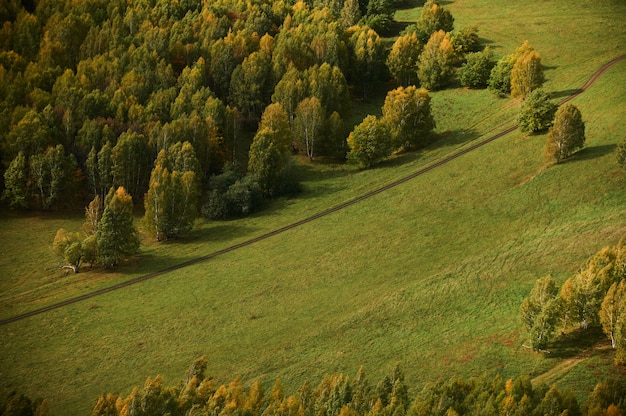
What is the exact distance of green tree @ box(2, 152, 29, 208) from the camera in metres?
123

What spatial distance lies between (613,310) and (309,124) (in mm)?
77847

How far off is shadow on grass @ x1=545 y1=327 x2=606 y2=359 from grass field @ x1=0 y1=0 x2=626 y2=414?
769 mm

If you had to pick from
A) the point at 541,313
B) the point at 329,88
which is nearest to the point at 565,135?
the point at 541,313

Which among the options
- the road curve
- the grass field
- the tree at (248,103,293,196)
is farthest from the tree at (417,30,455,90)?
the tree at (248,103,293,196)

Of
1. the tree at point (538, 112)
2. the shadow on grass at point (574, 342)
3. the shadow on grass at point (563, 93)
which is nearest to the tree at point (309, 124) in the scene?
the tree at point (538, 112)

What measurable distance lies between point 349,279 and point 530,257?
72.0 ft

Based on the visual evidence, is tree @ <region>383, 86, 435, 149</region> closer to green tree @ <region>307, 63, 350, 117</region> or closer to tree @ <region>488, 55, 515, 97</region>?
green tree @ <region>307, 63, 350, 117</region>

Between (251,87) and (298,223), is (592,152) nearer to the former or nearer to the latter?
(298,223)

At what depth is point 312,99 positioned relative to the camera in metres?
143

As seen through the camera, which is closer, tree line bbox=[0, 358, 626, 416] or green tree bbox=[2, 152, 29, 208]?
tree line bbox=[0, 358, 626, 416]

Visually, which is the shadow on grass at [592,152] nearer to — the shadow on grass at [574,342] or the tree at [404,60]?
the shadow on grass at [574,342]

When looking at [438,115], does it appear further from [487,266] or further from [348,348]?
[348,348]

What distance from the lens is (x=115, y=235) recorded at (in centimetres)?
10956

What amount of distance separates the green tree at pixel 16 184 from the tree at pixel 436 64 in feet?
257
